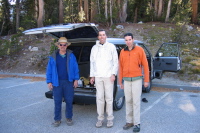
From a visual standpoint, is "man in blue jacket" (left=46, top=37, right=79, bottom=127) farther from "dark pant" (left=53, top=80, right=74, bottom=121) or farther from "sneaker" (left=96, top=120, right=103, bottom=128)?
"sneaker" (left=96, top=120, right=103, bottom=128)

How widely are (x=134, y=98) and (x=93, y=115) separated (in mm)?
1551

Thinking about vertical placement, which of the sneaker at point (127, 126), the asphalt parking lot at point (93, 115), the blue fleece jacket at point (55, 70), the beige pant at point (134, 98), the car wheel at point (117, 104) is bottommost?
the asphalt parking lot at point (93, 115)

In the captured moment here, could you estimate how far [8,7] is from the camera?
28031 millimetres

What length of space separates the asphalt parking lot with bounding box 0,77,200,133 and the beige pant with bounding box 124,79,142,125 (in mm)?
343

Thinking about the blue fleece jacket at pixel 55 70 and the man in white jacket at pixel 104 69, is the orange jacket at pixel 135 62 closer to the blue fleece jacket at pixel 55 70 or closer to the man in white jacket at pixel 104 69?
the man in white jacket at pixel 104 69

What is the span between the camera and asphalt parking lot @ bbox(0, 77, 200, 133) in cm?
456

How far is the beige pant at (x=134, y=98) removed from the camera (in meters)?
4.29

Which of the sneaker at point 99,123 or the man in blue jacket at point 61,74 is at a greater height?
the man in blue jacket at point 61,74

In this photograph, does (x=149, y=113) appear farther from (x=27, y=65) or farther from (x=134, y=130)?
(x=27, y=65)

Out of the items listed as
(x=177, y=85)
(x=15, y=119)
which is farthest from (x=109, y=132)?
(x=177, y=85)

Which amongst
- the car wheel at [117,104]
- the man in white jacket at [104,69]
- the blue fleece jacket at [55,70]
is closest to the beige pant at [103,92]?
the man in white jacket at [104,69]

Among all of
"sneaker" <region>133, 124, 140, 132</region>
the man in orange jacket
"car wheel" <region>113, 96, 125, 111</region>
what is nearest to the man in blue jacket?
the man in orange jacket

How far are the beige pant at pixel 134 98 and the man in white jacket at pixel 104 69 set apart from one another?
1.27 feet

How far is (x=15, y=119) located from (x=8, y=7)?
26.5 m
